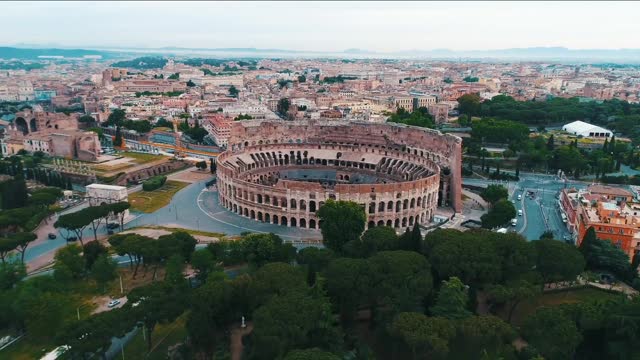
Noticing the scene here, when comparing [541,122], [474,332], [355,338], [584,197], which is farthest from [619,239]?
[541,122]

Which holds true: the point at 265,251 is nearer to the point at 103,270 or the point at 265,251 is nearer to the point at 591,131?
the point at 103,270

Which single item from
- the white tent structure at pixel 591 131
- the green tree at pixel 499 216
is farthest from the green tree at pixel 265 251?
the white tent structure at pixel 591 131

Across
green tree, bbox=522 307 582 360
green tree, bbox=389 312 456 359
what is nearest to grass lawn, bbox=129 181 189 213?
green tree, bbox=389 312 456 359

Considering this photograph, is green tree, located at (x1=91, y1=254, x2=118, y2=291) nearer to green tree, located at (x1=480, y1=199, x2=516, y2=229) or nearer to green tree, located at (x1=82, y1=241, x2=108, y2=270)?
green tree, located at (x1=82, y1=241, x2=108, y2=270)

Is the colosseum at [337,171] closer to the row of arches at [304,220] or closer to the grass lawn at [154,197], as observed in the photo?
the row of arches at [304,220]

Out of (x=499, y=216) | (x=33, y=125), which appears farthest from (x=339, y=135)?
(x=33, y=125)

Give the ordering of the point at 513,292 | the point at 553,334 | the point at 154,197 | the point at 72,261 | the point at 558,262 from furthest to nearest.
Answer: the point at 154,197, the point at 72,261, the point at 558,262, the point at 513,292, the point at 553,334

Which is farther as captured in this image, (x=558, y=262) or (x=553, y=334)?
(x=558, y=262)

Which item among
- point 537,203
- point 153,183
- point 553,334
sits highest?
point 553,334
